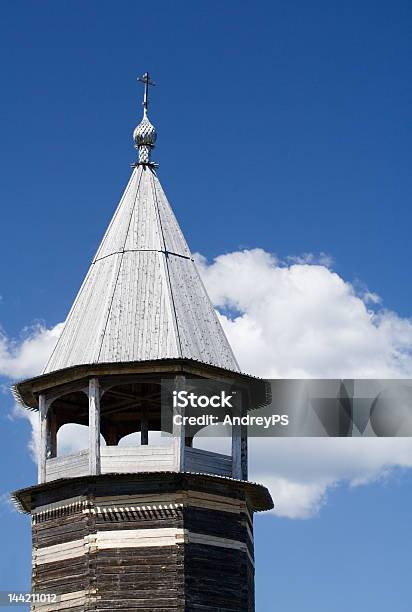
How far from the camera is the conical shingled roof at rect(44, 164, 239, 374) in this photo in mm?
32688

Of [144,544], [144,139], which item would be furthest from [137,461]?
[144,139]

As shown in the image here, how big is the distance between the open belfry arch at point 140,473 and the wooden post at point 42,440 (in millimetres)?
23

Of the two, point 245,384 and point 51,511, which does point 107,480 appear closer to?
point 51,511

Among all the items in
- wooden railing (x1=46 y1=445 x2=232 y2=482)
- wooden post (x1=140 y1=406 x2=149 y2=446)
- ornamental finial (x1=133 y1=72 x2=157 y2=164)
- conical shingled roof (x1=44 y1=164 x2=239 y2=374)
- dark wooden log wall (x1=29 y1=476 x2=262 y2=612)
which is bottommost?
dark wooden log wall (x1=29 y1=476 x2=262 y2=612)

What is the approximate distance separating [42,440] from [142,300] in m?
4.02

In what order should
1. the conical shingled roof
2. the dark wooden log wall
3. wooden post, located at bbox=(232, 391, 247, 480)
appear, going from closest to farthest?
the dark wooden log wall < the conical shingled roof < wooden post, located at bbox=(232, 391, 247, 480)

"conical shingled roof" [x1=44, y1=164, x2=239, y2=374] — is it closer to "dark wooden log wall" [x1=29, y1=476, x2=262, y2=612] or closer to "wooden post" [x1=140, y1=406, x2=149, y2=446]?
"dark wooden log wall" [x1=29, y1=476, x2=262, y2=612]

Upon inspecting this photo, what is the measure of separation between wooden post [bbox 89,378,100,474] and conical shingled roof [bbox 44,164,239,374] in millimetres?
634

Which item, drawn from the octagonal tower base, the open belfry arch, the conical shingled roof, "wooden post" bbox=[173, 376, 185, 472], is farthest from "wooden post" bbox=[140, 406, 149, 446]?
the octagonal tower base

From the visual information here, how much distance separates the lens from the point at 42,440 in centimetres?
3331

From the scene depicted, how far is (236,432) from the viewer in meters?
33.5

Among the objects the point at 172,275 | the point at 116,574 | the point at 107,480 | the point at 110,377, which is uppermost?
the point at 172,275

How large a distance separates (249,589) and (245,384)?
4.82 m

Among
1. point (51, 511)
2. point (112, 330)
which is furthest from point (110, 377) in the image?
point (51, 511)
